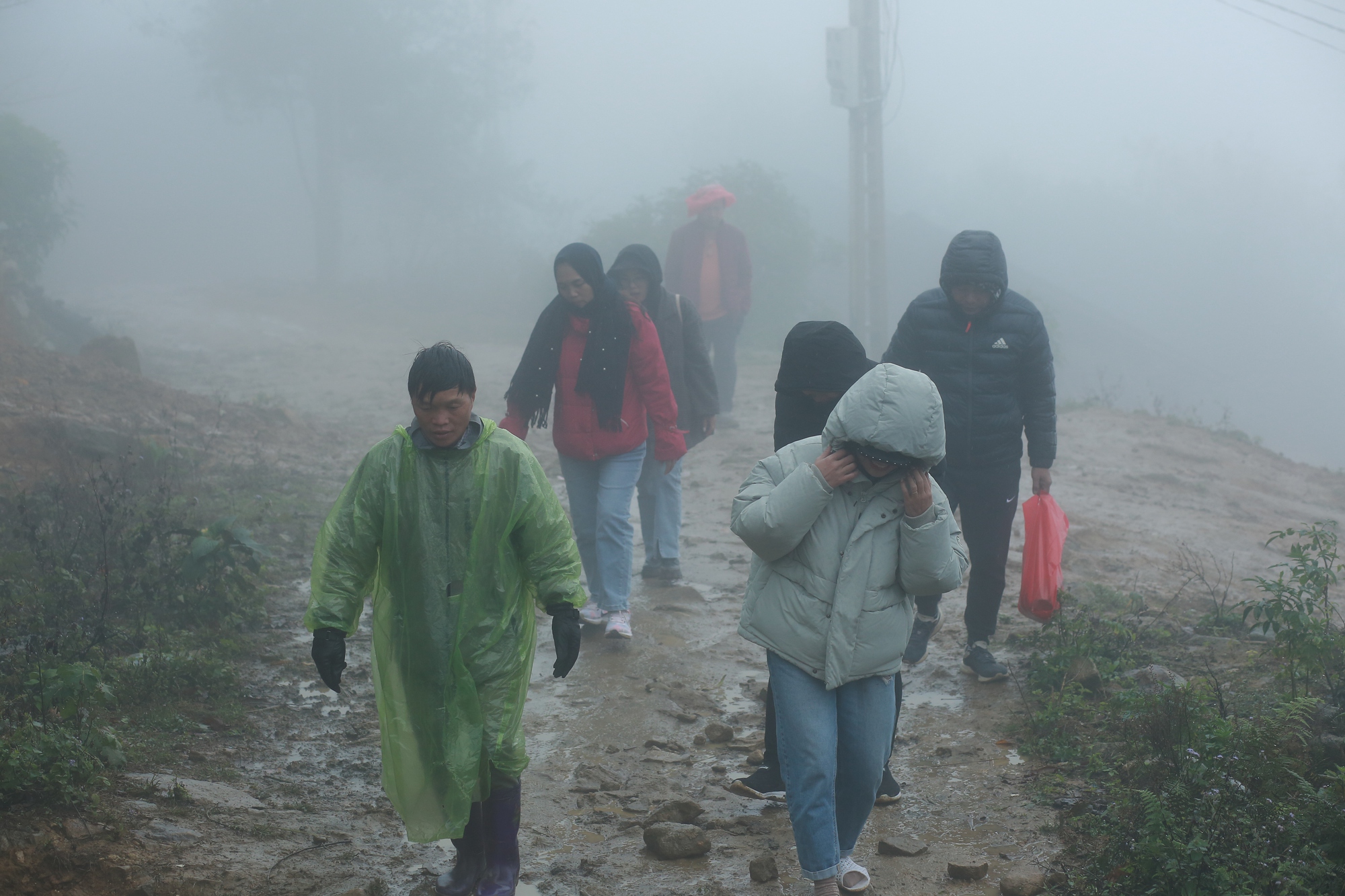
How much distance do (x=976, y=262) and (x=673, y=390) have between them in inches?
94.2

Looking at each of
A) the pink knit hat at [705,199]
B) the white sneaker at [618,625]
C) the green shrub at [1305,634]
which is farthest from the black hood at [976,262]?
the pink knit hat at [705,199]

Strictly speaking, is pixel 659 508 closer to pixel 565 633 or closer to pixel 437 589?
pixel 565 633

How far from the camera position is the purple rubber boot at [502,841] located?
294 cm

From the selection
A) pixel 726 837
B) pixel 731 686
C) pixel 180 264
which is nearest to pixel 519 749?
pixel 726 837

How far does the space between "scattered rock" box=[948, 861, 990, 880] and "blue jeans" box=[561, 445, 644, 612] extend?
2600 millimetres

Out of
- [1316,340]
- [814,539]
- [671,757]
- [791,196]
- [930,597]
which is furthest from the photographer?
[1316,340]

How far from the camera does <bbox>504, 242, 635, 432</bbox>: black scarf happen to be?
527 cm

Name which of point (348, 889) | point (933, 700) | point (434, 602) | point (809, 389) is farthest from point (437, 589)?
point (933, 700)

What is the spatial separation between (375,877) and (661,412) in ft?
9.81

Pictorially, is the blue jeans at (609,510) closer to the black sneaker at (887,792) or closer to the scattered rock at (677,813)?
the scattered rock at (677,813)

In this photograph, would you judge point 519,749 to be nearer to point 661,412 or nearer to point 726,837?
point 726,837

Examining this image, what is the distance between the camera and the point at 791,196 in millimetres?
20953

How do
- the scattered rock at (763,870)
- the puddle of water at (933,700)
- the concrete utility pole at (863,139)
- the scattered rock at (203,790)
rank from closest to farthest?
the scattered rock at (763,870) → the scattered rock at (203,790) → the puddle of water at (933,700) → the concrete utility pole at (863,139)

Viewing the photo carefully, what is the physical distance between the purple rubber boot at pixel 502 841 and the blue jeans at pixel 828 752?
2.54 feet
